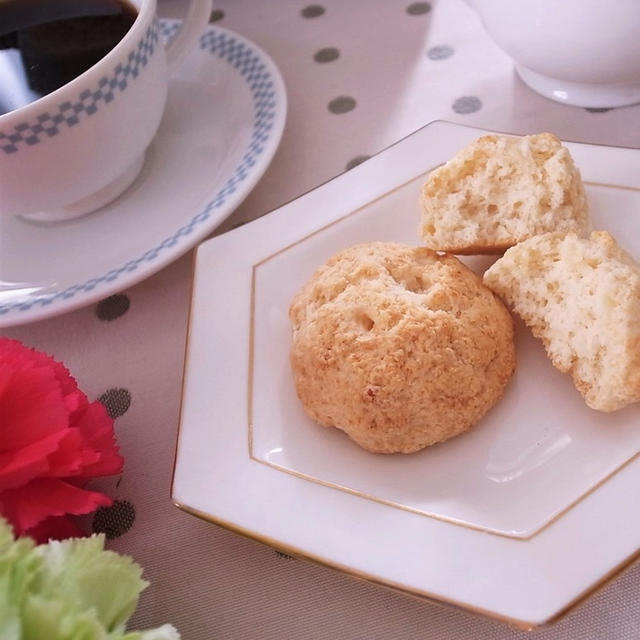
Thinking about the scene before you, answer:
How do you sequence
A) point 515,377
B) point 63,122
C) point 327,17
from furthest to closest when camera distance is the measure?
1. point 327,17
2. point 63,122
3. point 515,377

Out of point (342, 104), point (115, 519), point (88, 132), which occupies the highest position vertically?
point (88, 132)

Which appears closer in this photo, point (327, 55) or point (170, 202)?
point (170, 202)

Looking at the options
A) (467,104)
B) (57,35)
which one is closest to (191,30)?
(57,35)

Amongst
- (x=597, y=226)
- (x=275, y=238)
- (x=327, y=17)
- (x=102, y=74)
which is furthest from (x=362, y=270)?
(x=327, y=17)

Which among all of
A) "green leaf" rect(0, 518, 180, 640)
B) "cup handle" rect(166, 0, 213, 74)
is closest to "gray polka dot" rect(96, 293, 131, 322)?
"cup handle" rect(166, 0, 213, 74)

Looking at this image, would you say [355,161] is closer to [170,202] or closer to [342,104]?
[342,104]

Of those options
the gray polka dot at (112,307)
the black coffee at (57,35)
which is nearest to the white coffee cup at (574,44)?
the black coffee at (57,35)

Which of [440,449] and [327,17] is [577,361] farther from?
[327,17]
